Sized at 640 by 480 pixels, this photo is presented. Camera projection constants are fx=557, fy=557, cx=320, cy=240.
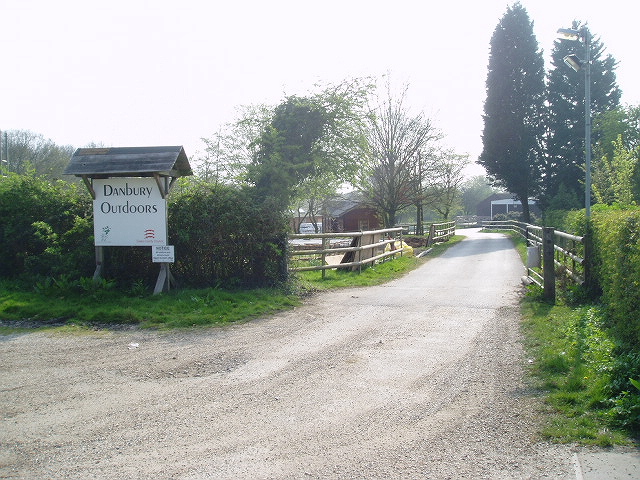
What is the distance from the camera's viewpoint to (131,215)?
1177 cm

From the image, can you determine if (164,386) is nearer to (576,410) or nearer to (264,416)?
(264,416)

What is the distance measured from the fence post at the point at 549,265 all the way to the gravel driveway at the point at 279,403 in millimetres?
1371

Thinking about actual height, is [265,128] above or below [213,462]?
above

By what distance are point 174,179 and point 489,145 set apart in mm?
36874

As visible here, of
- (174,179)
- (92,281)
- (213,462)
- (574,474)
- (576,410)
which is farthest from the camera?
(174,179)

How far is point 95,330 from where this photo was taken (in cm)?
922

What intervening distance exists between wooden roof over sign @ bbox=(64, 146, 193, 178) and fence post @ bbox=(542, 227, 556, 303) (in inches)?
298

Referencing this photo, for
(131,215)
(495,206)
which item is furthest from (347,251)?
(495,206)

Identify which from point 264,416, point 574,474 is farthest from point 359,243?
point 574,474

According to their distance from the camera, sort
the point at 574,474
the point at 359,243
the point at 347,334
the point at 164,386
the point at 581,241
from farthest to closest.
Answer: the point at 359,243
the point at 581,241
the point at 347,334
the point at 164,386
the point at 574,474

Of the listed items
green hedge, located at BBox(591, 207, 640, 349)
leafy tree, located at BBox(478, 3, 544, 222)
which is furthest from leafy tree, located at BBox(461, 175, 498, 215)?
green hedge, located at BBox(591, 207, 640, 349)

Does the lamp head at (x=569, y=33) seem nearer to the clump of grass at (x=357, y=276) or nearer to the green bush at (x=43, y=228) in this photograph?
the clump of grass at (x=357, y=276)

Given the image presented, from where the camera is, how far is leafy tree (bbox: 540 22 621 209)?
41.6 m

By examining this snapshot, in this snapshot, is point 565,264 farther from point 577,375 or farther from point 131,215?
point 131,215
